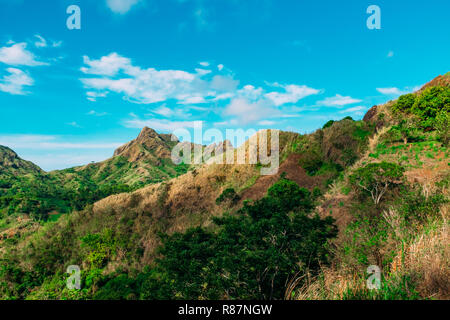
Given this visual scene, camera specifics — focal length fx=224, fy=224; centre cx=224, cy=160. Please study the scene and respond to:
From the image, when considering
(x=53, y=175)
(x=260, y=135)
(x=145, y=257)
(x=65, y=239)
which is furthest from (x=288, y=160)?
(x=53, y=175)

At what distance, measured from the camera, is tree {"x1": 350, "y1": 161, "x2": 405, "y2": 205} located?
14064mm

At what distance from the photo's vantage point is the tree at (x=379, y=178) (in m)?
14.1

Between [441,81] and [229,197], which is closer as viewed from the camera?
[229,197]

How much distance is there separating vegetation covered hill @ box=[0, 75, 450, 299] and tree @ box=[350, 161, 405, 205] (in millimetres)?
87

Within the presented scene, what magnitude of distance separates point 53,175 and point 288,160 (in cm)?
13199

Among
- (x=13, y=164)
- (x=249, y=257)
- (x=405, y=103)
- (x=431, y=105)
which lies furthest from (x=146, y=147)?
(x=249, y=257)

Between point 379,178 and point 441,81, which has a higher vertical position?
point 441,81

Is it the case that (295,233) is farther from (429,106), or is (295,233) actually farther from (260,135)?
(260,135)

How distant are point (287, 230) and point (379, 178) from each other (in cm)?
1001

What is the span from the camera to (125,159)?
13038 centimetres

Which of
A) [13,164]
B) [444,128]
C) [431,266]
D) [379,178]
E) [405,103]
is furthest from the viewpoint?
[13,164]

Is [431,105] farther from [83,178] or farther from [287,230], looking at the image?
[83,178]

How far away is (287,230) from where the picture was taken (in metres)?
8.30

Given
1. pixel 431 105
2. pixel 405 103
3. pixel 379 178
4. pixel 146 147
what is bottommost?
pixel 379 178
